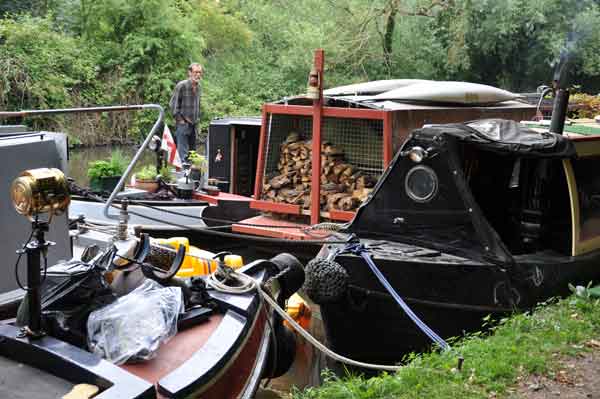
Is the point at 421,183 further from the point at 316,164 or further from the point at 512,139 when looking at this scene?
the point at 316,164

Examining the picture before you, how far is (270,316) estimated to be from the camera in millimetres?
5125

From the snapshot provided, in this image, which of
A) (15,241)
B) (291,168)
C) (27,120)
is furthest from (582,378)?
(27,120)

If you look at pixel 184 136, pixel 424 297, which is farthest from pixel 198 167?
pixel 424 297

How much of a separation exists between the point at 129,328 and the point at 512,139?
12.3 feet

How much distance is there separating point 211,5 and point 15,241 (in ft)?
91.3

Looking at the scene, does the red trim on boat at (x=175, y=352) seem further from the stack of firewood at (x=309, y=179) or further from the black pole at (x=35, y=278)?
the stack of firewood at (x=309, y=179)

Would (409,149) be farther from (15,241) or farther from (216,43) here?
(216,43)

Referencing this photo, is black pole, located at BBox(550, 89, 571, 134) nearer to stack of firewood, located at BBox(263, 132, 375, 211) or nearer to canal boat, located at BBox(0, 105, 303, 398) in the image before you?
stack of firewood, located at BBox(263, 132, 375, 211)

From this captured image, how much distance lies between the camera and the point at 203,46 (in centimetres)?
2727

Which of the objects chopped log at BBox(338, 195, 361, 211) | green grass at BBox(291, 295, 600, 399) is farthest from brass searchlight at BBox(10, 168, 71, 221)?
chopped log at BBox(338, 195, 361, 211)

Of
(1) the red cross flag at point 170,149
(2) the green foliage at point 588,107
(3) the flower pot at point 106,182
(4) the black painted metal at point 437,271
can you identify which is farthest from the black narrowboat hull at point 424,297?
(2) the green foliage at point 588,107

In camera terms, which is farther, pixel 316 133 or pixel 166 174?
pixel 166 174

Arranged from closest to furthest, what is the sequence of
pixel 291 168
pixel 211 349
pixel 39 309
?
pixel 39 309, pixel 211 349, pixel 291 168

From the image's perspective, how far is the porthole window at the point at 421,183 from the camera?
244 inches
